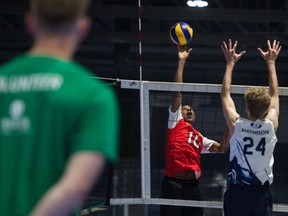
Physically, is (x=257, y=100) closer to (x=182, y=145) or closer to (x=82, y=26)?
(x=182, y=145)

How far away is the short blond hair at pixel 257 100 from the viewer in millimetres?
5562

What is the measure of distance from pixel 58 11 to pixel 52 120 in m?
0.33

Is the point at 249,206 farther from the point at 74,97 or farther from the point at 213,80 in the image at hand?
the point at 213,80

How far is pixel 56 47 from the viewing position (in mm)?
2355

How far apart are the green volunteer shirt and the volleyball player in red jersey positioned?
5694 millimetres

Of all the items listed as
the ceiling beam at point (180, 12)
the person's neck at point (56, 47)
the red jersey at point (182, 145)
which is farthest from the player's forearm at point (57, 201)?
the ceiling beam at point (180, 12)

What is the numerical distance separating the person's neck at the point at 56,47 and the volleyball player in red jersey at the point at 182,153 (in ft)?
18.6

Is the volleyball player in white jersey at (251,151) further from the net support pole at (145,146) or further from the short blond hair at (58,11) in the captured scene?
the short blond hair at (58,11)

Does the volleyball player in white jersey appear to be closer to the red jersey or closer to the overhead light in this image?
the red jersey

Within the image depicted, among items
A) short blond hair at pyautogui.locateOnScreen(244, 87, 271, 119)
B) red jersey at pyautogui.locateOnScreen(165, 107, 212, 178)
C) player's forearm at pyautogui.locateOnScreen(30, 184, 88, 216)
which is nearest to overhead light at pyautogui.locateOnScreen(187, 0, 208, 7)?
red jersey at pyautogui.locateOnScreen(165, 107, 212, 178)

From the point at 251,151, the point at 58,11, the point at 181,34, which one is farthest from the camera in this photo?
the point at 181,34

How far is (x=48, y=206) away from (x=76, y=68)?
1.55 ft

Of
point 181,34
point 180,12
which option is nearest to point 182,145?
point 181,34

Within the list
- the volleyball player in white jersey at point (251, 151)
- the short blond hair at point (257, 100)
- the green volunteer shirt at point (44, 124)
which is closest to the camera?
the green volunteer shirt at point (44, 124)
